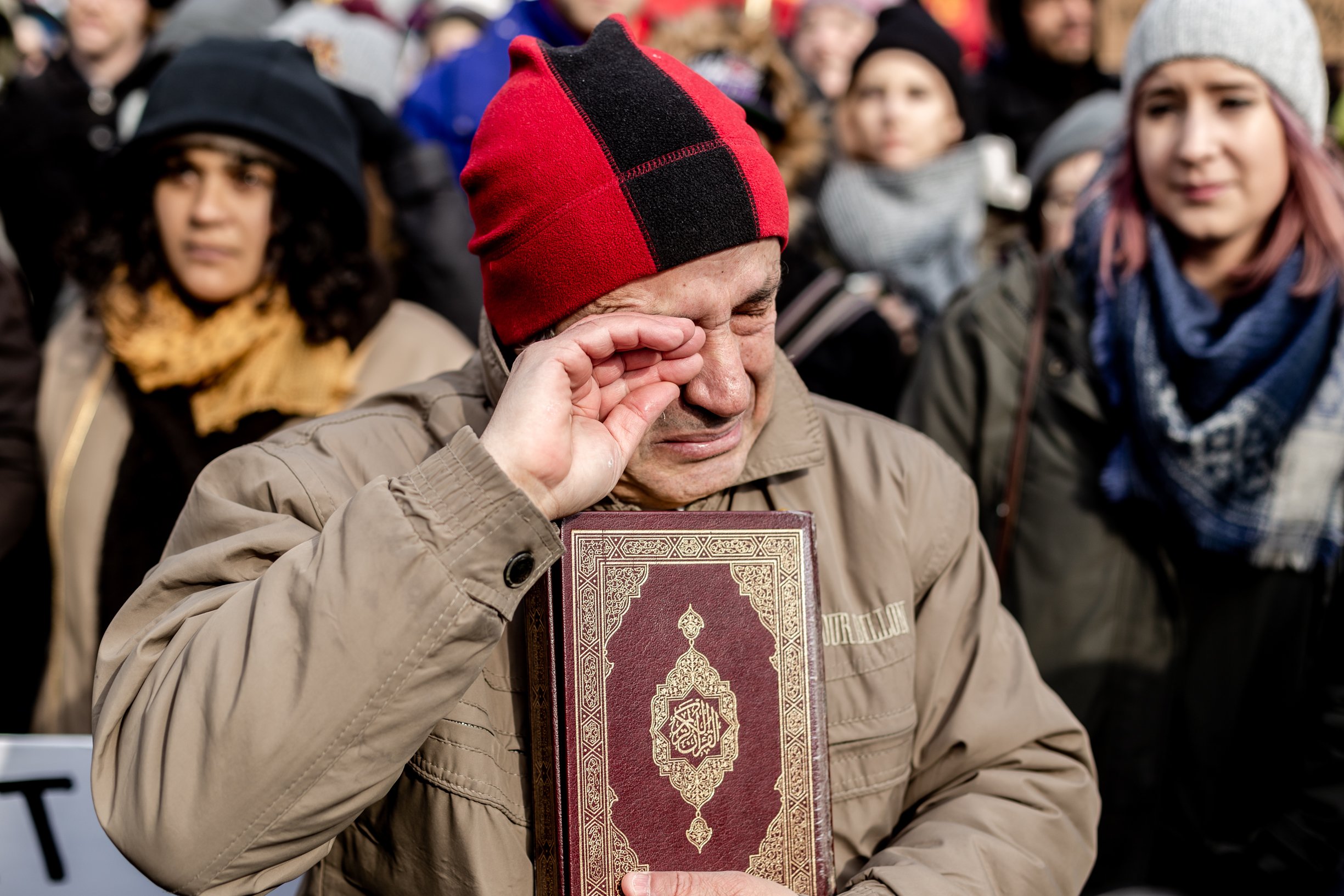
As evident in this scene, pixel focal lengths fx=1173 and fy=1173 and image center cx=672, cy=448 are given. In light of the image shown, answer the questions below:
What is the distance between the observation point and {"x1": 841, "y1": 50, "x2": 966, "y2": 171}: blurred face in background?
452 cm

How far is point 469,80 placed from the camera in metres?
4.48

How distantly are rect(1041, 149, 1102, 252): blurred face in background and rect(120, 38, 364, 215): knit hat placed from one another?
253 cm

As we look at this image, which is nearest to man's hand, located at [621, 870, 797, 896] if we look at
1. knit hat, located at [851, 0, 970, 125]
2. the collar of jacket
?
the collar of jacket

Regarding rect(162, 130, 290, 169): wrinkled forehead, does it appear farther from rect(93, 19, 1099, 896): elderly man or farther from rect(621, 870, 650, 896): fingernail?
rect(621, 870, 650, 896): fingernail

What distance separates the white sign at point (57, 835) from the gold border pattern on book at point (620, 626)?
4.01 feet

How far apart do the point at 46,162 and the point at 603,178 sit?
3.45 meters

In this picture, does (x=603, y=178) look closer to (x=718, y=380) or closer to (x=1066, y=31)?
(x=718, y=380)

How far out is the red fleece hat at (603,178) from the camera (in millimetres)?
1827

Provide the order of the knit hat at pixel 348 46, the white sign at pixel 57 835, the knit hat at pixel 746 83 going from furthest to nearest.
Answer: the knit hat at pixel 348 46
the knit hat at pixel 746 83
the white sign at pixel 57 835

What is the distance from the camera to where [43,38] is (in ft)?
22.4

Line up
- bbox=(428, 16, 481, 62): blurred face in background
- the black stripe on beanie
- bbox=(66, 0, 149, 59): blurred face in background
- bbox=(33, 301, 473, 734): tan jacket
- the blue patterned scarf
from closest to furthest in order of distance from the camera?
the black stripe on beanie, bbox=(33, 301, 473, 734): tan jacket, the blue patterned scarf, bbox=(66, 0, 149, 59): blurred face in background, bbox=(428, 16, 481, 62): blurred face in background

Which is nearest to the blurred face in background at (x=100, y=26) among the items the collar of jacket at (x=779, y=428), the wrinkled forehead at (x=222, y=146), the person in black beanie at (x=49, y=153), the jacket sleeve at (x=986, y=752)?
the person in black beanie at (x=49, y=153)

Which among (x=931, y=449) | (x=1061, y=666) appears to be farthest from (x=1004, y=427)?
(x=931, y=449)

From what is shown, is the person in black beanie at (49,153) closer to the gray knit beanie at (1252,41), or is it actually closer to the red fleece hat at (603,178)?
the red fleece hat at (603,178)
